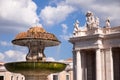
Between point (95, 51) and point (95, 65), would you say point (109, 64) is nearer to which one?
point (95, 65)

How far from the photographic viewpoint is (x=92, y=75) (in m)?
50.2

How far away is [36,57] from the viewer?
67.0 feet

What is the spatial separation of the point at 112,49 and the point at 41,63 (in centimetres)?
2992

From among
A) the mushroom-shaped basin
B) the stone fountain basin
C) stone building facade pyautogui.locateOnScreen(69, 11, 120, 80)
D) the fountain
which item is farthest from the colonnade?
the stone fountain basin

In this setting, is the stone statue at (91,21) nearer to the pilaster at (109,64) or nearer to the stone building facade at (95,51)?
the stone building facade at (95,51)

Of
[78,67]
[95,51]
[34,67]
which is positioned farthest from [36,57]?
[78,67]

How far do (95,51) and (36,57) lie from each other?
92.7ft

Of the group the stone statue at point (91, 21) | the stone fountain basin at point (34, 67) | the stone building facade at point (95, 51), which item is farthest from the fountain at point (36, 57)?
the stone statue at point (91, 21)

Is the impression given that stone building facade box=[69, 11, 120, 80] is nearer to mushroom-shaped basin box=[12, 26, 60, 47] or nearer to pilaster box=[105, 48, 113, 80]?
pilaster box=[105, 48, 113, 80]

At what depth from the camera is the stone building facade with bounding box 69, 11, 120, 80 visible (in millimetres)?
46875

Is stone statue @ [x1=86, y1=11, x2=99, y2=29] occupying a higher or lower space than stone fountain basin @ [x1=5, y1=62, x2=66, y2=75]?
higher

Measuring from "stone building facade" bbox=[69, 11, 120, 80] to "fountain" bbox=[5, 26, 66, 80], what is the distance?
2653cm

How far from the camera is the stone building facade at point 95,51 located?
46.9 metres

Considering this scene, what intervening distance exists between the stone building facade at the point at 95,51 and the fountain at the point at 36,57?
26.5 m
